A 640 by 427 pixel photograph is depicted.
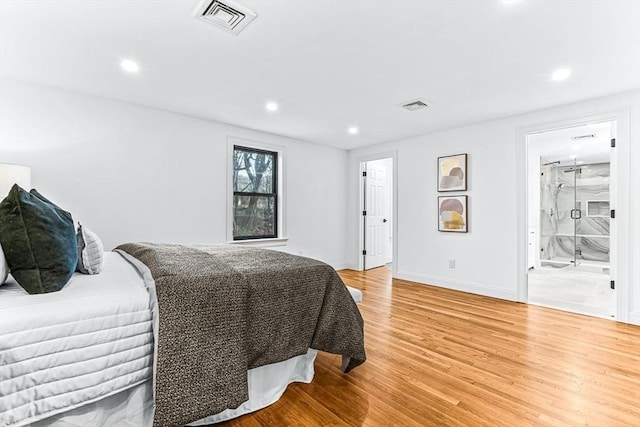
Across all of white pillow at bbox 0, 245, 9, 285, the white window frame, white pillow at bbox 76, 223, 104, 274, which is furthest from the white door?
white pillow at bbox 0, 245, 9, 285

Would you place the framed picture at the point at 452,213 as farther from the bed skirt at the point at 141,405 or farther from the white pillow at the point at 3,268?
the white pillow at the point at 3,268

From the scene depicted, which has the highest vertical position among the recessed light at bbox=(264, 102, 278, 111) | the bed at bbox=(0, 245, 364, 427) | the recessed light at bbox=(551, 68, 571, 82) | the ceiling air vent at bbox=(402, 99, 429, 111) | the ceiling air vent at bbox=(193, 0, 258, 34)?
the ceiling air vent at bbox=(193, 0, 258, 34)

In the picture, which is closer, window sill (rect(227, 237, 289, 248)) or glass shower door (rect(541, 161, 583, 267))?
window sill (rect(227, 237, 289, 248))

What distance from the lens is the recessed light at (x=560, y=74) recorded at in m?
2.62

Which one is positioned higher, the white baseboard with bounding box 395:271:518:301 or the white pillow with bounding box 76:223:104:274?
the white pillow with bounding box 76:223:104:274

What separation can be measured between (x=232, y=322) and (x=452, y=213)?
3.82m

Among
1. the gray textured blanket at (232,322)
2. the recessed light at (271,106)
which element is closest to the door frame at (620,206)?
the gray textured blanket at (232,322)

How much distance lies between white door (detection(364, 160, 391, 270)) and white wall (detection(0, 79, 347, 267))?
2133 mm

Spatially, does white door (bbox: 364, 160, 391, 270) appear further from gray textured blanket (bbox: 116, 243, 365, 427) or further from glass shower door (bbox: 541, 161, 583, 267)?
gray textured blanket (bbox: 116, 243, 365, 427)

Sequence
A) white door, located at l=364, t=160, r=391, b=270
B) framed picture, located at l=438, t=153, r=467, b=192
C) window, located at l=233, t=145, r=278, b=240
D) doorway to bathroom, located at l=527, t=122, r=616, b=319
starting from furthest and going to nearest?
1. white door, located at l=364, t=160, r=391, b=270
2. doorway to bathroom, located at l=527, t=122, r=616, b=319
3. window, located at l=233, t=145, r=278, b=240
4. framed picture, located at l=438, t=153, r=467, b=192

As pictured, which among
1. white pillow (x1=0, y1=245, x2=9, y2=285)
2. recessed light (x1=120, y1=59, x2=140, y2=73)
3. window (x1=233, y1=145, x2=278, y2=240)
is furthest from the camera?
window (x1=233, y1=145, x2=278, y2=240)

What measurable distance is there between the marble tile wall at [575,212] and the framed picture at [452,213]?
3.62 m

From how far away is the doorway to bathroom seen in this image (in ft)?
17.4

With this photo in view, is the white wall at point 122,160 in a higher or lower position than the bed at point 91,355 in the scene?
higher
